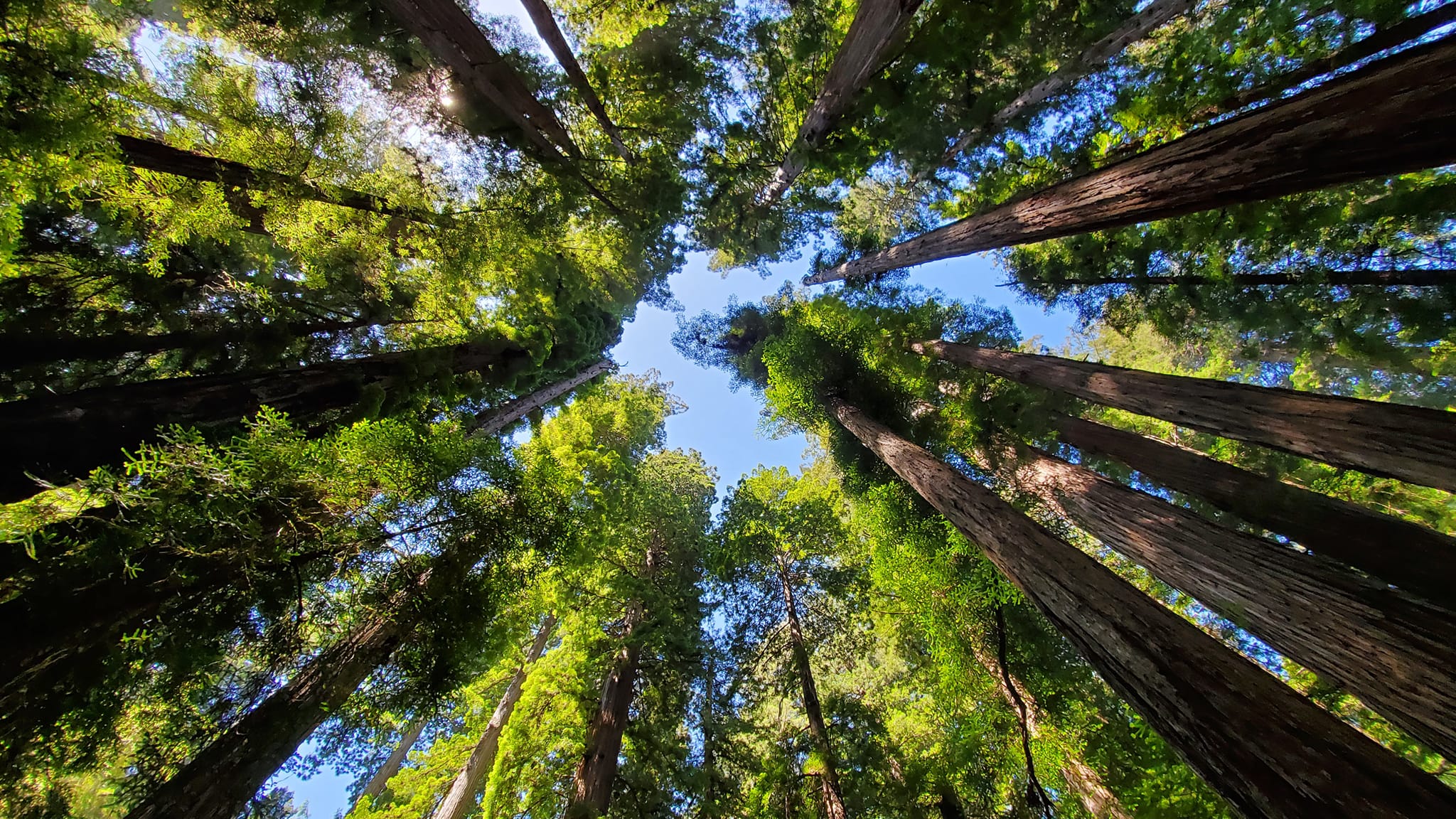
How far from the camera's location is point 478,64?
5641mm

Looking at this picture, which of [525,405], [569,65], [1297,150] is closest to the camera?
[1297,150]

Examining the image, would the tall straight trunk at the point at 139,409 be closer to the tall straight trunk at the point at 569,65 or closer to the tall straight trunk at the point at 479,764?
the tall straight trunk at the point at 479,764

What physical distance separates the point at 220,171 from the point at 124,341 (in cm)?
233

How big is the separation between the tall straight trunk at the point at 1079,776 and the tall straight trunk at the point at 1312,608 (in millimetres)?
2177

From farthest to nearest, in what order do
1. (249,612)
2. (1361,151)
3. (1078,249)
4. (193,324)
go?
(1078,249) < (193,324) < (249,612) < (1361,151)

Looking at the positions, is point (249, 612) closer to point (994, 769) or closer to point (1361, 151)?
point (1361, 151)

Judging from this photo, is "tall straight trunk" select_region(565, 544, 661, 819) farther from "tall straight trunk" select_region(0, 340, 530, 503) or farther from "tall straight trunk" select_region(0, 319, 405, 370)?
"tall straight trunk" select_region(0, 319, 405, 370)

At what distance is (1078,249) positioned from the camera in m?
8.91

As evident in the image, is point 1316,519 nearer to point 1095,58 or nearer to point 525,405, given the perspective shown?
point 1095,58

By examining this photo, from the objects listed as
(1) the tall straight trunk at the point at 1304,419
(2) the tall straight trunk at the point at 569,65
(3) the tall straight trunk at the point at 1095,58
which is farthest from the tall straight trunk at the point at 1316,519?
(2) the tall straight trunk at the point at 569,65

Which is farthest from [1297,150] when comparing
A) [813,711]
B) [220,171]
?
[220,171]

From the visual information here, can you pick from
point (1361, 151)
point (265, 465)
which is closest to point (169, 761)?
point (265, 465)

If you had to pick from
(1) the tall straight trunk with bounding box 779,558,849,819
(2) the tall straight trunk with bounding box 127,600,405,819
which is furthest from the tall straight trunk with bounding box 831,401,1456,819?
(2) the tall straight trunk with bounding box 127,600,405,819

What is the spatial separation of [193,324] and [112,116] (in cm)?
330
